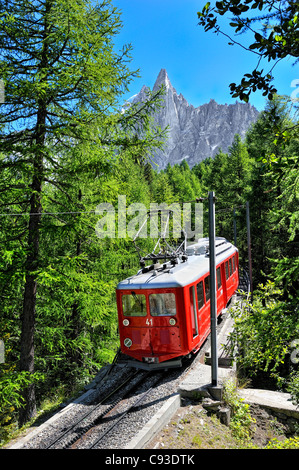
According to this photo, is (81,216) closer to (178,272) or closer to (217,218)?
(178,272)

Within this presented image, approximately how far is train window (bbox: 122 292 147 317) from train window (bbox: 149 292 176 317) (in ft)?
0.84

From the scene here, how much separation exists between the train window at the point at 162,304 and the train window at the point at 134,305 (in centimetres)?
26

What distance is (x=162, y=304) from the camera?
9477 millimetres

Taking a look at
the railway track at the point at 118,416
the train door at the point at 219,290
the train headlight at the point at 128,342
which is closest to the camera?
the railway track at the point at 118,416

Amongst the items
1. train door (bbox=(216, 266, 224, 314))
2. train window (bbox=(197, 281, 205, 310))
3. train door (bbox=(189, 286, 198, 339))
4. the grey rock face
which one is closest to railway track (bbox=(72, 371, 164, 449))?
train door (bbox=(189, 286, 198, 339))

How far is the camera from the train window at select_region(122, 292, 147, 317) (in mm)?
9712

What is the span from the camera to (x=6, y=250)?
7.75m

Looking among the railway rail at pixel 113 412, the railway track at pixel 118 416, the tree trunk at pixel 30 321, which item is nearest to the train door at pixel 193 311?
the railway rail at pixel 113 412

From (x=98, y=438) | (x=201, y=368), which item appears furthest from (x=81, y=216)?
(x=201, y=368)

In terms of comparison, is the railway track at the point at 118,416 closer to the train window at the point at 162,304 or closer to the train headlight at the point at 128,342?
the train headlight at the point at 128,342

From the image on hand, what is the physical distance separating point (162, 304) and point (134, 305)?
0.88 m

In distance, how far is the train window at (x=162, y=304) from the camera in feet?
30.8

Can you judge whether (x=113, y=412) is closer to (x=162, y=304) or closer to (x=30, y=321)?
(x=162, y=304)

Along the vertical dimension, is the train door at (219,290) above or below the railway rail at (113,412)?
above
